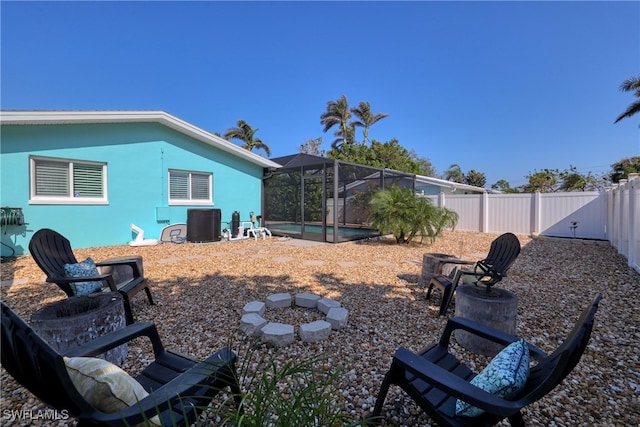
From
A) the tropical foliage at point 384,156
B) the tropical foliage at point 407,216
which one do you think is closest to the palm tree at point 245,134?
the tropical foliage at point 384,156

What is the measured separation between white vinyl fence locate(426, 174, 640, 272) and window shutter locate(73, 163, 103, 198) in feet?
42.0

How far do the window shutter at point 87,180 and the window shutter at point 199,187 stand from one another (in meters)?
2.52

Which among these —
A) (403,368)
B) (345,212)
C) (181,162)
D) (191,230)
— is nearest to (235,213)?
(191,230)

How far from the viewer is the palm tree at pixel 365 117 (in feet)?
85.1

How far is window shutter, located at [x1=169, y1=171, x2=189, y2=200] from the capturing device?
894cm

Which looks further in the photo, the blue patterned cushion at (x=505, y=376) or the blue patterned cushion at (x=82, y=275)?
the blue patterned cushion at (x=82, y=275)

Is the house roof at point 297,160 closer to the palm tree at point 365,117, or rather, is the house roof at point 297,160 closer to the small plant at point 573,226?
the small plant at point 573,226

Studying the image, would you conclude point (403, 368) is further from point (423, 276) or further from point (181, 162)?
point (181, 162)

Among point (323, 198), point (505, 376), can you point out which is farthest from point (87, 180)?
point (505, 376)

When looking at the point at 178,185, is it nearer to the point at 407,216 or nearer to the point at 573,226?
the point at 407,216

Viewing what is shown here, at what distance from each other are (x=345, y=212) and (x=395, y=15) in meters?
5.83

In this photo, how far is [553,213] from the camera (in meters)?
10.1

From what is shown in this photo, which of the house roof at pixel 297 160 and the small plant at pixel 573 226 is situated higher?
the house roof at pixel 297 160

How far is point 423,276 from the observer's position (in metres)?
4.46
